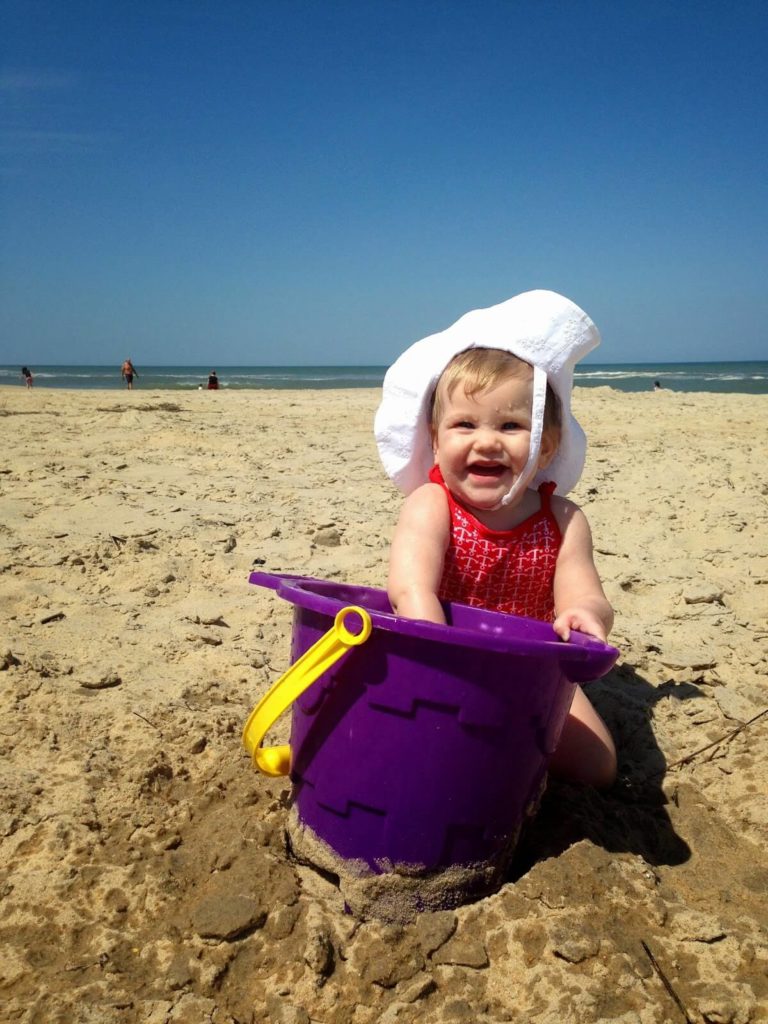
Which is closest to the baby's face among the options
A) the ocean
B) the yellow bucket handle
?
the yellow bucket handle

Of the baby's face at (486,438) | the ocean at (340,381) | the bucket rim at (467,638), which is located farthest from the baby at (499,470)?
the ocean at (340,381)

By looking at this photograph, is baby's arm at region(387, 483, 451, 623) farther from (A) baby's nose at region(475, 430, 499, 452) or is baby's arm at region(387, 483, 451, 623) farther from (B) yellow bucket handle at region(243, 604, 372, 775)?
(B) yellow bucket handle at region(243, 604, 372, 775)

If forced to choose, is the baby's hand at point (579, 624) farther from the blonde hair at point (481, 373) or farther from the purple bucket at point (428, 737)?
the blonde hair at point (481, 373)

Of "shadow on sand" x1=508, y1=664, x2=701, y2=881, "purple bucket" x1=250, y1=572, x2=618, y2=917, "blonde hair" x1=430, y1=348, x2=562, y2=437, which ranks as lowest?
"shadow on sand" x1=508, y1=664, x2=701, y2=881

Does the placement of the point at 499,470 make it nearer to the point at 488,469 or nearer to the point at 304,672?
the point at 488,469

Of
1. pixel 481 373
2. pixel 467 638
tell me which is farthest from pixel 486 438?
pixel 467 638

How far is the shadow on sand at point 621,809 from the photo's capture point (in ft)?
5.46

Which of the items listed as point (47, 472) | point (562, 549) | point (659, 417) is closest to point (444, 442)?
point (562, 549)

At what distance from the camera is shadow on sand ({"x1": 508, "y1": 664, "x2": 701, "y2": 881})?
1665 millimetres

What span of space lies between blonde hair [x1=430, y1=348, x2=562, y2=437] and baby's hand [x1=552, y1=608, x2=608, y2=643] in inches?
22.1

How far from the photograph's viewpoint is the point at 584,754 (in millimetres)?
1931

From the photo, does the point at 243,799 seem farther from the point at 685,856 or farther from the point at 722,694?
the point at 722,694

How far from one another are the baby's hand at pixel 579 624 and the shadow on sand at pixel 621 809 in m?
0.45

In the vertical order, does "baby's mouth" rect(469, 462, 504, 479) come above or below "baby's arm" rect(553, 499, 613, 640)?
above
